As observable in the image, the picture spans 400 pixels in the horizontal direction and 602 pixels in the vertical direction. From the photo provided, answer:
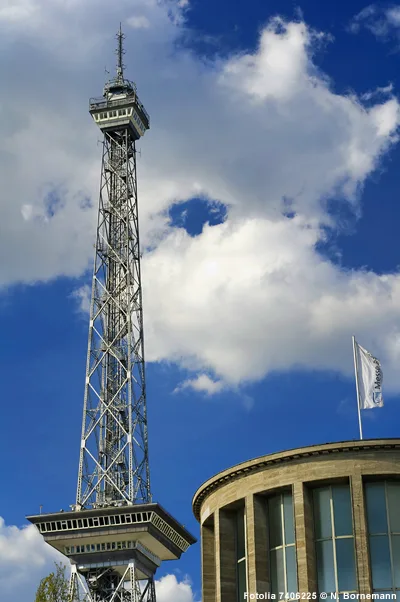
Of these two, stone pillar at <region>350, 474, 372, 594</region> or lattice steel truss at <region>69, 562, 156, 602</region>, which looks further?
lattice steel truss at <region>69, 562, 156, 602</region>

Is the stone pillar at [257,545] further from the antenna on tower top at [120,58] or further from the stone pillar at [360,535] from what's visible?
the antenna on tower top at [120,58]

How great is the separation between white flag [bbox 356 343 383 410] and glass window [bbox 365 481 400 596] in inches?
304

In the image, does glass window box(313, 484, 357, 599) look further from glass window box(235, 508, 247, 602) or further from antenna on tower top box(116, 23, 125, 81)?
antenna on tower top box(116, 23, 125, 81)

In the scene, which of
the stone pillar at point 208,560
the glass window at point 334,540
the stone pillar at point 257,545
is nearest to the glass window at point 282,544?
the stone pillar at point 257,545

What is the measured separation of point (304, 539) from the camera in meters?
53.5

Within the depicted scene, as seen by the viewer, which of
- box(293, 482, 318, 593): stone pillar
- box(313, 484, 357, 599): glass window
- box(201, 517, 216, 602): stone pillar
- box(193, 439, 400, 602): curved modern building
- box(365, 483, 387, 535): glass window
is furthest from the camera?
box(201, 517, 216, 602): stone pillar

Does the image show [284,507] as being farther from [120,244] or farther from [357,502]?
[120,244]

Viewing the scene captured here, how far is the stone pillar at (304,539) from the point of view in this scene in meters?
52.9

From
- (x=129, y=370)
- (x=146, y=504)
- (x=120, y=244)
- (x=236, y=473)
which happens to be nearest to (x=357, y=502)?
(x=236, y=473)

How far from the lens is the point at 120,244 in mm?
179125

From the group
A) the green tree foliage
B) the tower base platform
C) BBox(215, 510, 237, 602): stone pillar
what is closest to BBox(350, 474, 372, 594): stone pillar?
BBox(215, 510, 237, 602): stone pillar

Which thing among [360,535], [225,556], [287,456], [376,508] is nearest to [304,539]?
A: [360,535]

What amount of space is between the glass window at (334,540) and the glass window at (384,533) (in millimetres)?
1031

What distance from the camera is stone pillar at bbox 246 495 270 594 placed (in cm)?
5494
